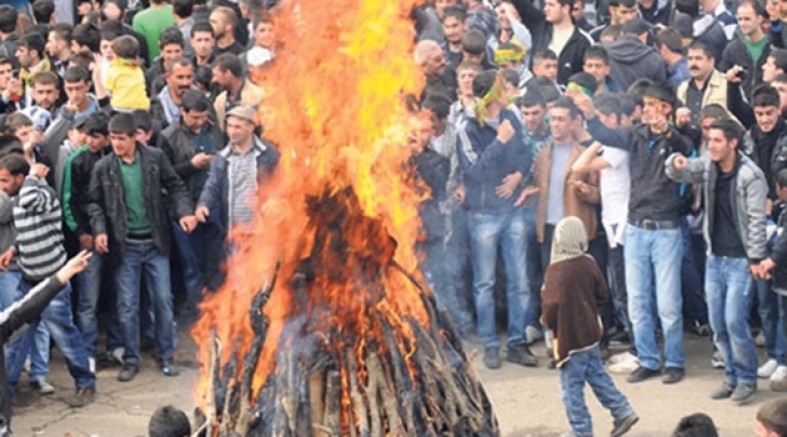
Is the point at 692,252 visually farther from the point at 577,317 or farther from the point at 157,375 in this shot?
the point at 157,375

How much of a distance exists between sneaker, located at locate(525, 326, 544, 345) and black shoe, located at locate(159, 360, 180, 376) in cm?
303

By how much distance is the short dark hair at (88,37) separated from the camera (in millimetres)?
16797

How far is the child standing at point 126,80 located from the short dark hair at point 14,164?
6.97ft

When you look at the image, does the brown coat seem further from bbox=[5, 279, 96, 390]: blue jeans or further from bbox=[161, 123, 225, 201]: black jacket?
bbox=[5, 279, 96, 390]: blue jeans

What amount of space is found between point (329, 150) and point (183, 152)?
4.79 meters

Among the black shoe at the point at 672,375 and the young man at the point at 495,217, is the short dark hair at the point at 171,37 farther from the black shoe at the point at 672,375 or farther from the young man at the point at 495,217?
the black shoe at the point at 672,375

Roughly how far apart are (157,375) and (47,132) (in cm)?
239

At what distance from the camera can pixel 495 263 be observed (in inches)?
560

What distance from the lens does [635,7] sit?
17516 mm

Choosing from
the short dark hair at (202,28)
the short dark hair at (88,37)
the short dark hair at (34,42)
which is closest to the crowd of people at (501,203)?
the short dark hair at (202,28)

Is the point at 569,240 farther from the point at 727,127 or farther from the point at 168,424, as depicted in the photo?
the point at 168,424

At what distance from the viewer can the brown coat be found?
46.1ft

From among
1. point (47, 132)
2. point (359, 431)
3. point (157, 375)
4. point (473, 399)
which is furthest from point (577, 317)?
point (47, 132)

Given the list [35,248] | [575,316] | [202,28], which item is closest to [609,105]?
[575,316]
